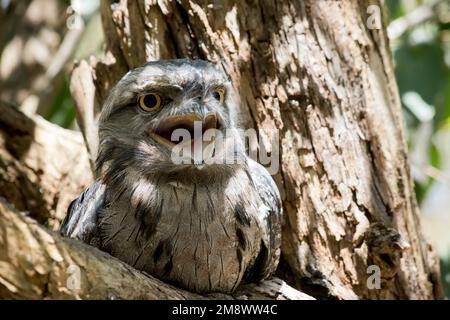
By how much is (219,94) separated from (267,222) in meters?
0.61

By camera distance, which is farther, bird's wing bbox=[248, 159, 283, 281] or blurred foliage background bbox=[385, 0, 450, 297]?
blurred foliage background bbox=[385, 0, 450, 297]

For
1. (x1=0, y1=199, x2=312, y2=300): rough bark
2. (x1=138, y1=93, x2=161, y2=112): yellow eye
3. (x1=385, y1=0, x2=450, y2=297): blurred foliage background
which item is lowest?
(x1=0, y1=199, x2=312, y2=300): rough bark

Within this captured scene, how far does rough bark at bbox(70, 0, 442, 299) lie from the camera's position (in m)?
3.78

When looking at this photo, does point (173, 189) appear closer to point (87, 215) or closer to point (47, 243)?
point (87, 215)

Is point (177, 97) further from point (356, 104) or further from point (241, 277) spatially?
point (356, 104)

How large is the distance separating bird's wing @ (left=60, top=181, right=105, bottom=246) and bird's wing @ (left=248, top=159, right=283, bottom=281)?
695 millimetres

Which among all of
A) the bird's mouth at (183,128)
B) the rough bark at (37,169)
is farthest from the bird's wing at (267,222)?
the rough bark at (37,169)

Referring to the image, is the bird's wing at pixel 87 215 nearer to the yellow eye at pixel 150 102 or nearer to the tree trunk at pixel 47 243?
the tree trunk at pixel 47 243

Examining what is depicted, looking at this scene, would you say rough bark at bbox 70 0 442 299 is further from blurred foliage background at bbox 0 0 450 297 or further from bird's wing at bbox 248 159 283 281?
blurred foliage background at bbox 0 0 450 297

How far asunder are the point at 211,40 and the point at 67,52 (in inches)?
93.8

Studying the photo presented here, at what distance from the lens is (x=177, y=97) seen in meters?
3.14

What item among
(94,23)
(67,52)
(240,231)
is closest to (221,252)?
(240,231)

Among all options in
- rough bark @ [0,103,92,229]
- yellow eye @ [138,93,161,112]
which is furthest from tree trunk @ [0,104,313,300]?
yellow eye @ [138,93,161,112]

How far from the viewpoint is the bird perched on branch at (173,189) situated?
3123mm
